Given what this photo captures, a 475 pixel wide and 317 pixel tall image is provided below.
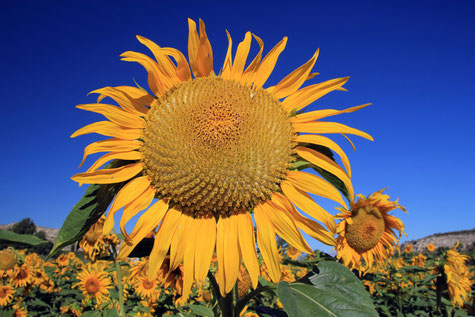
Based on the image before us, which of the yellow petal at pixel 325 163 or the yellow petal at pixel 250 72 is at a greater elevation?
the yellow petal at pixel 250 72

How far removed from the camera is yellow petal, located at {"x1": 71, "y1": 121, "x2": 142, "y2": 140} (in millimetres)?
1866

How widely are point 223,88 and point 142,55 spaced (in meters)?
0.53

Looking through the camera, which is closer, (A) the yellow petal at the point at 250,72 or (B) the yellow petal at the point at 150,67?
(B) the yellow petal at the point at 150,67

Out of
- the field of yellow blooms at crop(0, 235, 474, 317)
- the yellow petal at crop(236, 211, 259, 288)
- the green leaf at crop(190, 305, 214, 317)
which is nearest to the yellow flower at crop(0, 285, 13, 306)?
the field of yellow blooms at crop(0, 235, 474, 317)

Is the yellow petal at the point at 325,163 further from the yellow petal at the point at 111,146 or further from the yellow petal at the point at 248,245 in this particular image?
the yellow petal at the point at 111,146

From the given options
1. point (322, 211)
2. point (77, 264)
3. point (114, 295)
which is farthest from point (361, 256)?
point (77, 264)

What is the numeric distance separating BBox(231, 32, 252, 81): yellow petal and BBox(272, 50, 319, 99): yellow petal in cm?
26

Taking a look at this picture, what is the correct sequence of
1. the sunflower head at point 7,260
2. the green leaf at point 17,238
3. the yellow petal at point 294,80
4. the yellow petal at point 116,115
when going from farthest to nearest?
the sunflower head at point 7,260 → the yellow petal at point 294,80 → the yellow petal at point 116,115 → the green leaf at point 17,238

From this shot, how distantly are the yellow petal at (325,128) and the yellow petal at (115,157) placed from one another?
3.05ft

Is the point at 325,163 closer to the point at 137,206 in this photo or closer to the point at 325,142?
the point at 325,142

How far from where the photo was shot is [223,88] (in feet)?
6.44

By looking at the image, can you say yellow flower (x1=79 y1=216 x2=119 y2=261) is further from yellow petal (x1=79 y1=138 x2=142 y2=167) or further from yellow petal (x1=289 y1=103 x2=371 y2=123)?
yellow petal (x1=289 y1=103 x2=371 y2=123)

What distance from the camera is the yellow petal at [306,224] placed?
1.72 meters

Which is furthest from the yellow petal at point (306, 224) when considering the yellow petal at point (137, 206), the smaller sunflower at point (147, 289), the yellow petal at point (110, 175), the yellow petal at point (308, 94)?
the smaller sunflower at point (147, 289)
